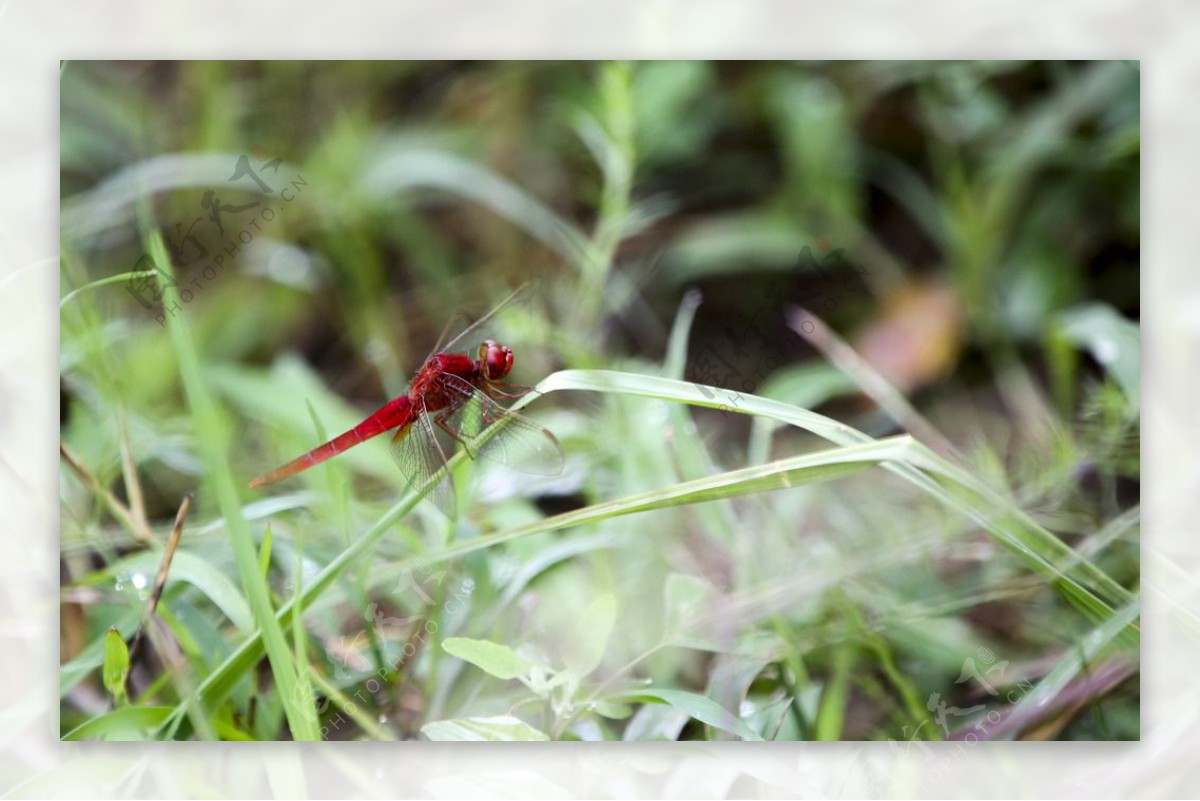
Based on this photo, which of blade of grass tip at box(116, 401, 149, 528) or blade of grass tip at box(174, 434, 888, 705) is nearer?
blade of grass tip at box(174, 434, 888, 705)

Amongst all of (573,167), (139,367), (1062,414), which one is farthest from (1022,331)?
(139,367)

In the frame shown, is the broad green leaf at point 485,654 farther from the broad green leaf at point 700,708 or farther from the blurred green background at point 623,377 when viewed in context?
the broad green leaf at point 700,708

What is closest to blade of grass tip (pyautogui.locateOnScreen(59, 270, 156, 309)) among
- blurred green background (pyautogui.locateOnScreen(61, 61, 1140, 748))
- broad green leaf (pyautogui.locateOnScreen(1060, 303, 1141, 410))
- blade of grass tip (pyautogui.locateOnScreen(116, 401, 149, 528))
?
blurred green background (pyautogui.locateOnScreen(61, 61, 1140, 748))

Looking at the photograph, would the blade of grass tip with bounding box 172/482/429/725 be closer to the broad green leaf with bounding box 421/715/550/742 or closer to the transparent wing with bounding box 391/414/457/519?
the transparent wing with bounding box 391/414/457/519

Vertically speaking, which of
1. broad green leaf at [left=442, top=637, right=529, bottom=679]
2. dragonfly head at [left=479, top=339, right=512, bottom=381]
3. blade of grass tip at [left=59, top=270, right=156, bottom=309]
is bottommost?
broad green leaf at [left=442, top=637, right=529, bottom=679]

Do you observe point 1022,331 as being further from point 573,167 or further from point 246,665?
point 246,665

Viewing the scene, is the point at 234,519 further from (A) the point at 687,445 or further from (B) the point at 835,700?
(B) the point at 835,700

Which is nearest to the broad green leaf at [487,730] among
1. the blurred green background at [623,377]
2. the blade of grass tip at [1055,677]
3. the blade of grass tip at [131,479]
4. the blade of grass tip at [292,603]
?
the blurred green background at [623,377]
